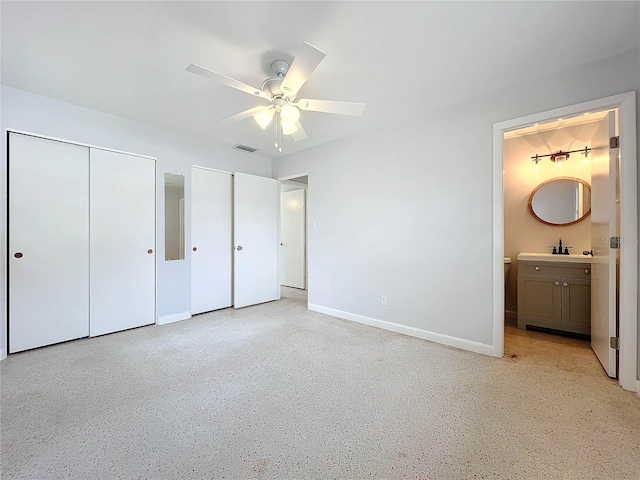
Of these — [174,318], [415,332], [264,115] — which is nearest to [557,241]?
[415,332]

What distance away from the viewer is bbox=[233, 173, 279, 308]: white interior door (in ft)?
13.1

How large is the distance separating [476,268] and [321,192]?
7.04ft

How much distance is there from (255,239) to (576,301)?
4.00 metres

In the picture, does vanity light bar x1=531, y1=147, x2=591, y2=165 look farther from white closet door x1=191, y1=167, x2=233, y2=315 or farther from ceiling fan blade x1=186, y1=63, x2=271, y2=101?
white closet door x1=191, y1=167, x2=233, y2=315

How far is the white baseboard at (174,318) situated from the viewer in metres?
3.30

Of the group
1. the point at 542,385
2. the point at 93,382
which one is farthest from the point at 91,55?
the point at 542,385

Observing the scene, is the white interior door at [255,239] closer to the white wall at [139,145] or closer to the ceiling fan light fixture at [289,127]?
the white wall at [139,145]

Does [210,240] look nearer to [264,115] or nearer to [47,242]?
[47,242]

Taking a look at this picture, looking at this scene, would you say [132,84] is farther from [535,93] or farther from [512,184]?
[512,184]

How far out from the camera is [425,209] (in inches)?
112

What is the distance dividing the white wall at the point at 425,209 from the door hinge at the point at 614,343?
77 centimetres

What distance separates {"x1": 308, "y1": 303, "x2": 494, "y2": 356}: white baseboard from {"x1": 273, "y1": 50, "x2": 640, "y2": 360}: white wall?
2cm

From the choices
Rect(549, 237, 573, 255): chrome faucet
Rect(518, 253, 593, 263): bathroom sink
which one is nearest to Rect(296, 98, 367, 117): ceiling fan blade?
Rect(518, 253, 593, 263): bathroom sink

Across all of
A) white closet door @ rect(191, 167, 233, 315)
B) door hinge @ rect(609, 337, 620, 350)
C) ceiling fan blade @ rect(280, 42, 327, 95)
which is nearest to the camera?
ceiling fan blade @ rect(280, 42, 327, 95)
